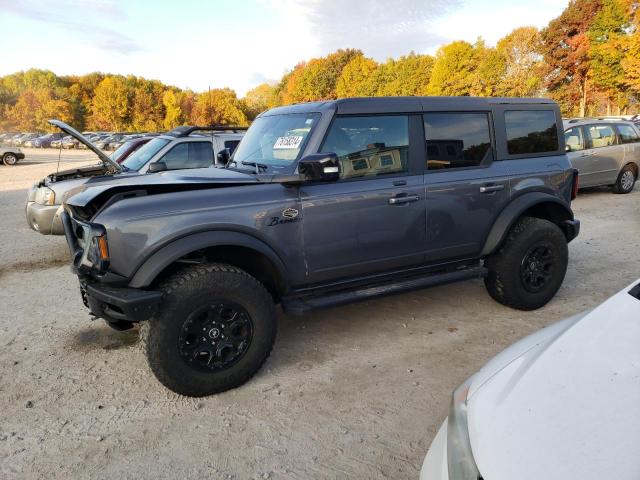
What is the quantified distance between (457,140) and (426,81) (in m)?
67.8

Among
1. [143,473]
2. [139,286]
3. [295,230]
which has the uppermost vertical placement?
[295,230]

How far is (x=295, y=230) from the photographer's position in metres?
3.46

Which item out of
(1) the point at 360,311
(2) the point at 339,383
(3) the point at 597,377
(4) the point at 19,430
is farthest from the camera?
(1) the point at 360,311

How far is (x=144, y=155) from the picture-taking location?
805 centimetres

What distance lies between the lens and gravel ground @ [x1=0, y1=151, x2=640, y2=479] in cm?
267

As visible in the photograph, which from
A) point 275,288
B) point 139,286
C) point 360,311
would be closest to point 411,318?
point 360,311

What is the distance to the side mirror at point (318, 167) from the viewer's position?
3.24 meters

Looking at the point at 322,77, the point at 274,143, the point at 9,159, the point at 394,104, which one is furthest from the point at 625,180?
the point at 322,77

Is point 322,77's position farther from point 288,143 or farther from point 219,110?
point 288,143

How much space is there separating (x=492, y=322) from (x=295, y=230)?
7.46ft

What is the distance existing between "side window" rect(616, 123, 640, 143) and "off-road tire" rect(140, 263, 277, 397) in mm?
11835

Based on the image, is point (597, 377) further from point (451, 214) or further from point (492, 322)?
point (492, 322)

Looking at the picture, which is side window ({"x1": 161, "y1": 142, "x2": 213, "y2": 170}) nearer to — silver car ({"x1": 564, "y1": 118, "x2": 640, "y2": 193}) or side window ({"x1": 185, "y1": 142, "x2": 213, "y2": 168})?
side window ({"x1": 185, "y1": 142, "x2": 213, "y2": 168})

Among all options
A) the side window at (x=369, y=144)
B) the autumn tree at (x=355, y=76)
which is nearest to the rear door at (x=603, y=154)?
the side window at (x=369, y=144)
